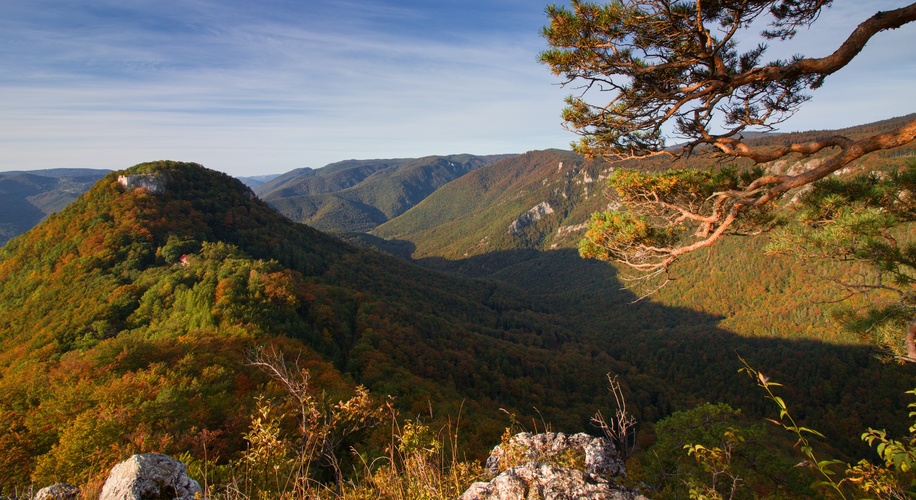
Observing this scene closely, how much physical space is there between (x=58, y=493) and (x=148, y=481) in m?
1.18

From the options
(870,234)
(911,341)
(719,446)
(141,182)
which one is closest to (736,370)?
(719,446)

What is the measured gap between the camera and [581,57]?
278 inches

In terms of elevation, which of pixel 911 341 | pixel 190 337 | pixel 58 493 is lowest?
pixel 190 337

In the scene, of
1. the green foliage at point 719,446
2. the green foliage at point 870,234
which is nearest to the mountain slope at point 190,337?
the green foliage at point 719,446

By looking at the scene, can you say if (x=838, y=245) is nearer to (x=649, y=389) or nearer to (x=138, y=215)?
(x=138, y=215)

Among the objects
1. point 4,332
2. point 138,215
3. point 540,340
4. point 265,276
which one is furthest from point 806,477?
point 540,340

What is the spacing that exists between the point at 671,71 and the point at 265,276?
104 feet

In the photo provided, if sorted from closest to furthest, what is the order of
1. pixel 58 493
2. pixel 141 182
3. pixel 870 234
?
pixel 58 493 → pixel 870 234 → pixel 141 182

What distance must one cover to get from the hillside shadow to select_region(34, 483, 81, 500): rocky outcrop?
3968cm

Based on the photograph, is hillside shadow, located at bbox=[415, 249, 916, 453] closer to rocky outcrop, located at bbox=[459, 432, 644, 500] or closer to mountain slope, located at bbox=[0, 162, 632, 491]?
mountain slope, located at bbox=[0, 162, 632, 491]

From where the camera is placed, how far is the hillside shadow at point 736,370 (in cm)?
5803

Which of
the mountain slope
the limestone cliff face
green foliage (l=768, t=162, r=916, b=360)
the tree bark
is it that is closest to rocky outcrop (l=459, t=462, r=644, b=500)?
the mountain slope

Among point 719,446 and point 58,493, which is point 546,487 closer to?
point 58,493

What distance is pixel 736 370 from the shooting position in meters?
42.8
